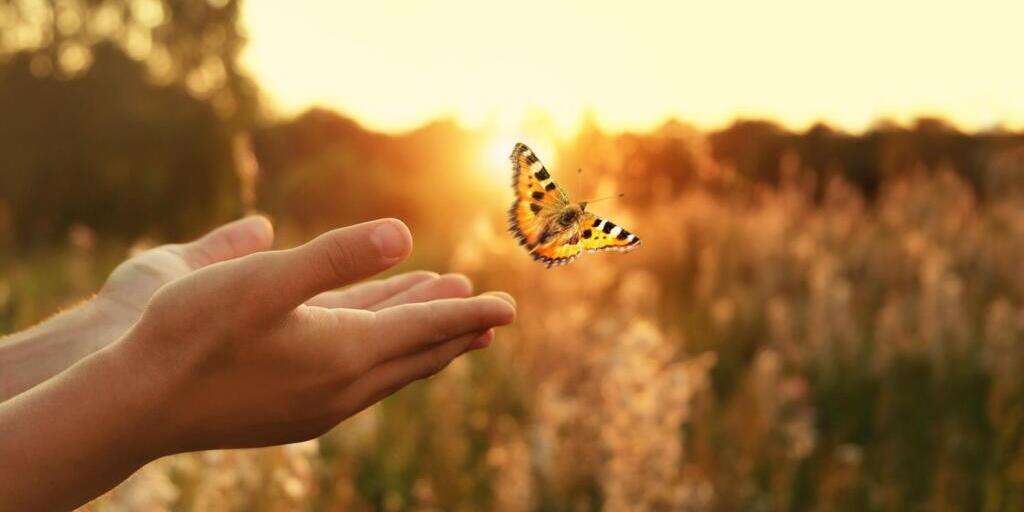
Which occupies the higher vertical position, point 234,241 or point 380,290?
point 234,241

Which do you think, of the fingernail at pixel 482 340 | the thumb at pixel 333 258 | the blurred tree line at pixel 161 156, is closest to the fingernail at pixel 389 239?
the thumb at pixel 333 258

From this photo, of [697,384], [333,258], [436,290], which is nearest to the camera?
[333,258]

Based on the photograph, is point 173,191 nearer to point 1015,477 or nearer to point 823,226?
point 823,226

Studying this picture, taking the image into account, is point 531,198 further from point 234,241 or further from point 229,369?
point 234,241

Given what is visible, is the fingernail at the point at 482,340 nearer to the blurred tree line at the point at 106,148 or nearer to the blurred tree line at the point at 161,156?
the blurred tree line at the point at 161,156

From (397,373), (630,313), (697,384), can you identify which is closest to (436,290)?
(397,373)

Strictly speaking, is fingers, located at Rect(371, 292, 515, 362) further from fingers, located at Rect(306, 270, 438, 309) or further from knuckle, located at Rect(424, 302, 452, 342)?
fingers, located at Rect(306, 270, 438, 309)
